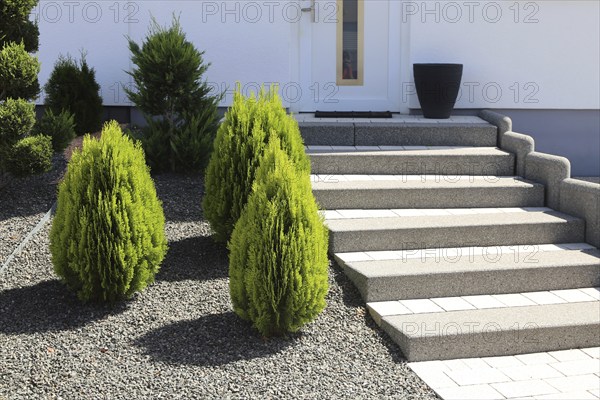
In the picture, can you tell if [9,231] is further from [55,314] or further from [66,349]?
[66,349]

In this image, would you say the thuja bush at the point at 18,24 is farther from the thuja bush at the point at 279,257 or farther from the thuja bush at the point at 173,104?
the thuja bush at the point at 279,257

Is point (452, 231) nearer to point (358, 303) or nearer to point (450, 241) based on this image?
point (450, 241)

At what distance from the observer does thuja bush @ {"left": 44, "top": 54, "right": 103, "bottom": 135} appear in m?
8.52

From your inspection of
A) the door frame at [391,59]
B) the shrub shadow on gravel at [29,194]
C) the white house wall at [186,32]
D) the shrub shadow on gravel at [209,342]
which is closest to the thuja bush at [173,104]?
the shrub shadow on gravel at [29,194]

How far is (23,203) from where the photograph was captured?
726 centimetres

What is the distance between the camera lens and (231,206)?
6516mm

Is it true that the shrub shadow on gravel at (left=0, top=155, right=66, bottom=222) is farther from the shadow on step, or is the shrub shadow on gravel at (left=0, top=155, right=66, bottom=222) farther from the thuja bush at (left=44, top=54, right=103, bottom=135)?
the shadow on step

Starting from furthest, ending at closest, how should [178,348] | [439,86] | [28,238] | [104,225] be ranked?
[439,86]
[28,238]
[104,225]
[178,348]

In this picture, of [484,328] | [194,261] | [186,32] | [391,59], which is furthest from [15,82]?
[391,59]

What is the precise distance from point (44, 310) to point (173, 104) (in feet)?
9.13

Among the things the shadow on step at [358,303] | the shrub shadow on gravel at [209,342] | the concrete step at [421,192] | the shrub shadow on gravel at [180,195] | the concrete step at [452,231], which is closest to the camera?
the shrub shadow on gravel at [209,342]

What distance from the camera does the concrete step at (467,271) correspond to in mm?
6230

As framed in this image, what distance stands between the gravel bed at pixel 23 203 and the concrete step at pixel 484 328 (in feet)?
9.72

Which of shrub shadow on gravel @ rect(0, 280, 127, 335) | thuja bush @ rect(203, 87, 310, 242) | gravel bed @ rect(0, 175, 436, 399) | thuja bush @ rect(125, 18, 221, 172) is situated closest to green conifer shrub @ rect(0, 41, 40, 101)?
thuja bush @ rect(125, 18, 221, 172)
